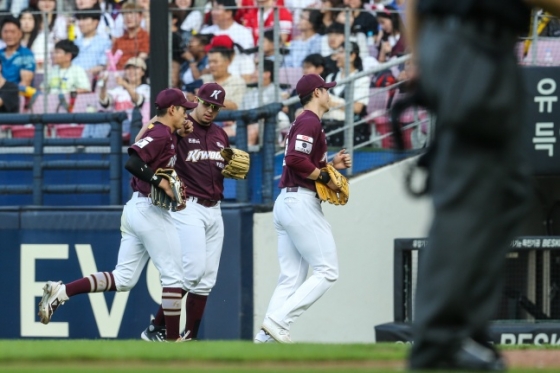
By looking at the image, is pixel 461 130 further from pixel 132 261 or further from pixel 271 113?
pixel 271 113

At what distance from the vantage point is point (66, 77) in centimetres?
1181

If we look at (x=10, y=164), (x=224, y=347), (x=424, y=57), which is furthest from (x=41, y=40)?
(x=424, y=57)

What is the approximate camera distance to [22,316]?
37.1 feet

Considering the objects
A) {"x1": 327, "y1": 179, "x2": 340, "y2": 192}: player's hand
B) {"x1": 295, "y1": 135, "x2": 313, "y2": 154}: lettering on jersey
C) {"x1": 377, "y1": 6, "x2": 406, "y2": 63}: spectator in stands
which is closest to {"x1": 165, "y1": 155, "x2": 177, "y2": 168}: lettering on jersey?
{"x1": 295, "y1": 135, "x2": 313, "y2": 154}: lettering on jersey

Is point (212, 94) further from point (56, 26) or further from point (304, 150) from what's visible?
point (56, 26)

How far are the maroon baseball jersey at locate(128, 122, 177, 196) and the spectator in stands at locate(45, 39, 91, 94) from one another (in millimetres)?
3285

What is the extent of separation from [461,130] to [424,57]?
0.92ft

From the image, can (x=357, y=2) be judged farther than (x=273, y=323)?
Yes

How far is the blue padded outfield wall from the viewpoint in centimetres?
1100

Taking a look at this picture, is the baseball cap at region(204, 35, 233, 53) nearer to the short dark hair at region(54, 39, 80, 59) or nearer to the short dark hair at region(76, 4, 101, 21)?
the short dark hair at region(76, 4, 101, 21)

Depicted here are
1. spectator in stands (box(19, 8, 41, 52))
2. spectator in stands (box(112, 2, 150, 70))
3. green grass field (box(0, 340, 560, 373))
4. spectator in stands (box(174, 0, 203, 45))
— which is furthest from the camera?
spectator in stands (box(19, 8, 41, 52))

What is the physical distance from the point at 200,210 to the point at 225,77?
271cm

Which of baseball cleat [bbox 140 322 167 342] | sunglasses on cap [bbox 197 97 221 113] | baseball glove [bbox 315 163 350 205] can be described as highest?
sunglasses on cap [bbox 197 97 221 113]

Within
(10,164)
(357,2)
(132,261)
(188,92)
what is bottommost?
(132,261)
